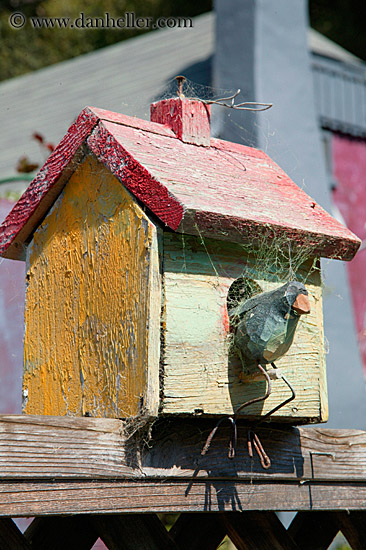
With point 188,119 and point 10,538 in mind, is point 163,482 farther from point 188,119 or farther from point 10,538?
point 188,119

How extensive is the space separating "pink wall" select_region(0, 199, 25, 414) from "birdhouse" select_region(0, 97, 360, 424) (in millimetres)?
428

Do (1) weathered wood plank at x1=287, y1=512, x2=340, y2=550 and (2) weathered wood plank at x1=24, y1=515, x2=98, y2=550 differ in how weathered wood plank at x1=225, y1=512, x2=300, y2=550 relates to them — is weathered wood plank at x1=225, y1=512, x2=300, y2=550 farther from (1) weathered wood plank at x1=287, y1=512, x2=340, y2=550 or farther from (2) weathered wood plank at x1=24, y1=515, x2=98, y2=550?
(2) weathered wood plank at x1=24, y1=515, x2=98, y2=550

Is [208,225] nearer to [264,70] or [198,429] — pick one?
[198,429]

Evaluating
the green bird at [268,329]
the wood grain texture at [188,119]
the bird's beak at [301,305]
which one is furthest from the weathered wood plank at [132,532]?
the wood grain texture at [188,119]

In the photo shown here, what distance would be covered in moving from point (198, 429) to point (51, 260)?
2.21 feet

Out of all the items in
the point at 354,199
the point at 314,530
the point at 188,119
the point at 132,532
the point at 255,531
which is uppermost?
the point at 188,119

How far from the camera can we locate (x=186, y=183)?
1832 mm

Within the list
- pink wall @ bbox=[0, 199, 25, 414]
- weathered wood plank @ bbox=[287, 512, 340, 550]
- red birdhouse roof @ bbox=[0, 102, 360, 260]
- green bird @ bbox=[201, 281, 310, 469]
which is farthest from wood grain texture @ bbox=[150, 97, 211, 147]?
weathered wood plank @ bbox=[287, 512, 340, 550]

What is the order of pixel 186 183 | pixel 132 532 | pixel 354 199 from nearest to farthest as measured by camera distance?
1. pixel 186 183
2. pixel 132 532
3. pixel 354 199

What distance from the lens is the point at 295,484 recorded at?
198cm

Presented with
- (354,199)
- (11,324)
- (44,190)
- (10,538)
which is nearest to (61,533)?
(10,538)

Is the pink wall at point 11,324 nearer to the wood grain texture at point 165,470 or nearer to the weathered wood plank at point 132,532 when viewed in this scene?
the weathered wood plank at point 132,532

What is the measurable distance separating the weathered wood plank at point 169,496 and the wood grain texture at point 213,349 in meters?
0.19

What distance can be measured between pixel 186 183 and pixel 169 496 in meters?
0.74
